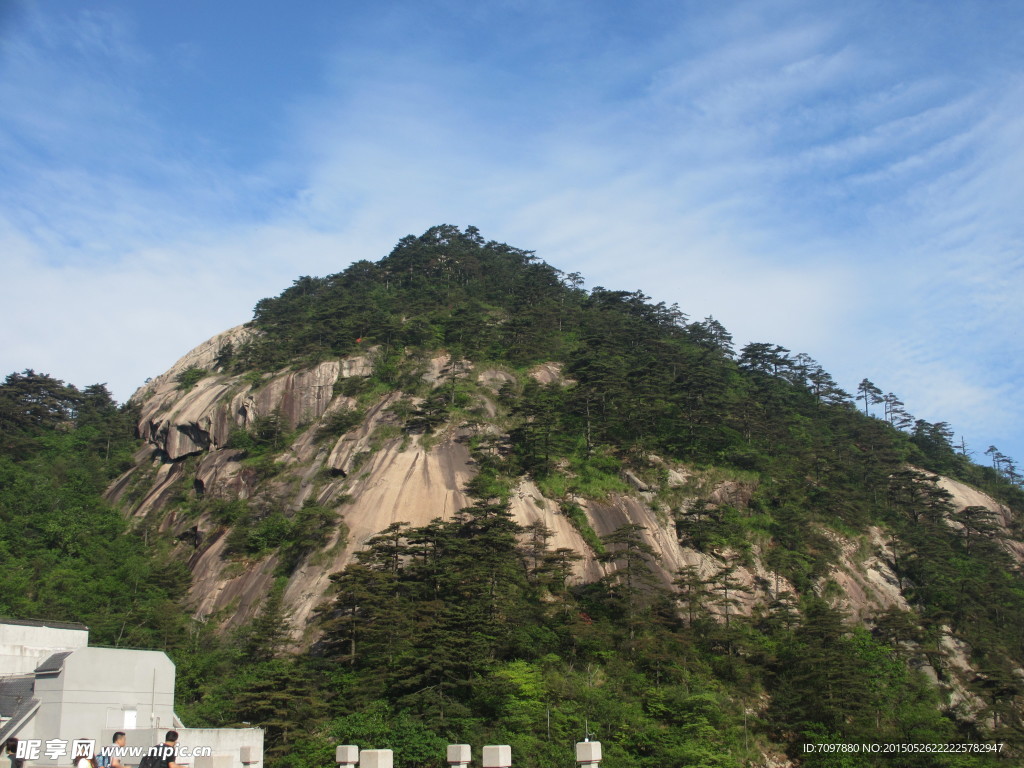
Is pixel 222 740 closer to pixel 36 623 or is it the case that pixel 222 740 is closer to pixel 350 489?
pixel 36 623

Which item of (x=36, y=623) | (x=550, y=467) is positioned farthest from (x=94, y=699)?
(x=550, y=467)

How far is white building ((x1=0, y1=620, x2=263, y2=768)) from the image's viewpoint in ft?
86.6

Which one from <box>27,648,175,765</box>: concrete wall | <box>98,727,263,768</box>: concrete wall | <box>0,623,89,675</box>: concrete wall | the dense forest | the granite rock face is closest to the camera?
<box>27,648,175,765</box>: concrete wall

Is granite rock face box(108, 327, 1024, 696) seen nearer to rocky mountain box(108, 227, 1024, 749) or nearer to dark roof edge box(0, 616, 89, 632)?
rocky mountain box(108, 227, 1024, 749)

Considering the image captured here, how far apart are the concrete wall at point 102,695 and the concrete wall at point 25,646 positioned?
4.08m

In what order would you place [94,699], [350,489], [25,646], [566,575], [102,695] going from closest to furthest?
[94,699] < [102,695] < [25,646] < [566,575] < [350,489]

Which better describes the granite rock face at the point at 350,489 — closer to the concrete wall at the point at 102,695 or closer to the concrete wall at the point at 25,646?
the concrete wall at the point at 25,646

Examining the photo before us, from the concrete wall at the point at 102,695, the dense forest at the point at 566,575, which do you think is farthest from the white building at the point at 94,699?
the dense forest at the point at 566,575

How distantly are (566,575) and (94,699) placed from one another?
72.0 ft

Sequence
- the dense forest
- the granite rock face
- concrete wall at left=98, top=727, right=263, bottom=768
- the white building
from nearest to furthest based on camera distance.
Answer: the white building < concrete wall at left=98, top=727, right=263, bottom=768 < the dense forest < the granite rock face

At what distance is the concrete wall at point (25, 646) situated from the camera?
3173cm

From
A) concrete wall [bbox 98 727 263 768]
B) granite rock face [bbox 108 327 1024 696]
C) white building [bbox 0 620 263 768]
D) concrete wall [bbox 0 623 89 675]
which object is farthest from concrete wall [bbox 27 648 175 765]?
granite rock face [bbox 108 327 1024 696]

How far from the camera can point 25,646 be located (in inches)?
1276

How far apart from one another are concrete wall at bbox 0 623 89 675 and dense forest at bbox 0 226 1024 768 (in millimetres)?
6346
